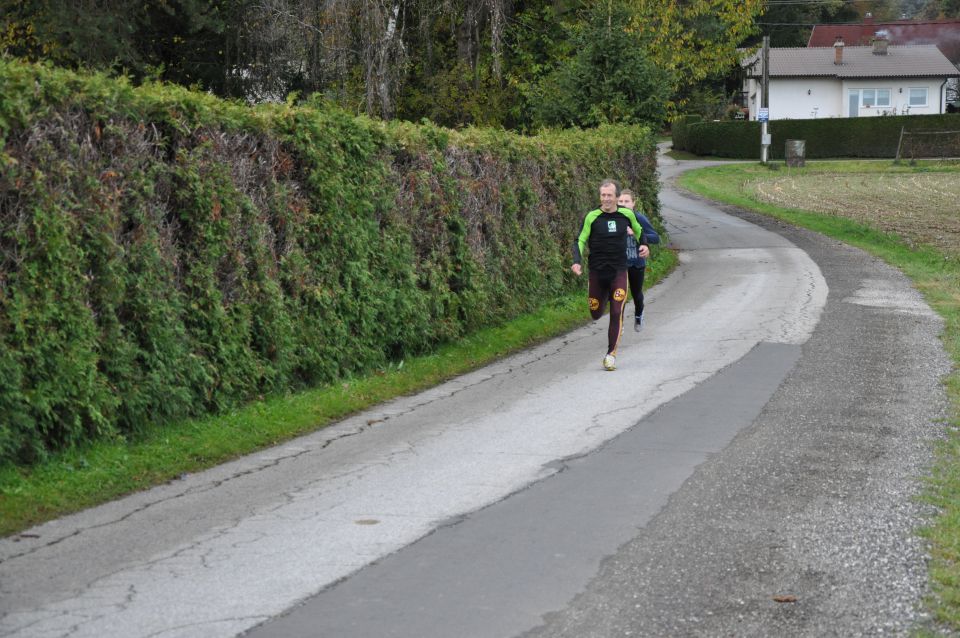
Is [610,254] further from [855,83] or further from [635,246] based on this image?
[855,83]

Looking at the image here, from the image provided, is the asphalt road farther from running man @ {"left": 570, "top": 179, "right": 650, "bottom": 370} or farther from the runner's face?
the runner's face

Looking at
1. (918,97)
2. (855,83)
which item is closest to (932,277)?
(855,83)

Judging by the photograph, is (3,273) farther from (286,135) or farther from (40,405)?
(286,135)

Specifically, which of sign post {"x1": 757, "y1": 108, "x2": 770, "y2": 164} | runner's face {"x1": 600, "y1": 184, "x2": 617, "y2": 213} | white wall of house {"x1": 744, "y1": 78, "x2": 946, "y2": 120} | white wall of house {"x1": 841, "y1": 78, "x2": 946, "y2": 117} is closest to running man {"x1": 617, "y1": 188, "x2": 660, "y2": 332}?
runner's face {"x1": 600, "y1": 184, "x2": 617, "y2": 213}

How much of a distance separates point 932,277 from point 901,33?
8061 cm

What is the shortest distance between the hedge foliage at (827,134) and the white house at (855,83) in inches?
510

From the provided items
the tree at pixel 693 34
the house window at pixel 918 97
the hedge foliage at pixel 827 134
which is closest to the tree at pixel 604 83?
the tree at pixel 693 34

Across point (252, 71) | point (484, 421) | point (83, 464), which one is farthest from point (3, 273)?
point (252, 71)

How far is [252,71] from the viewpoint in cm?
2500

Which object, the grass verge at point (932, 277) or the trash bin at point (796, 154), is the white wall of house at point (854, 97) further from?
the trash bin at point (796, 154)

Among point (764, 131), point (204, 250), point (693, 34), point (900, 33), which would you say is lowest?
point (204, 250)

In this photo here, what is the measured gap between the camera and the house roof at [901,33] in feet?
301

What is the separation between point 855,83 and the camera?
76.8 meters

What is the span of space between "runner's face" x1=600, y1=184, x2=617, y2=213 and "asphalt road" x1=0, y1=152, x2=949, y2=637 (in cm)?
177
